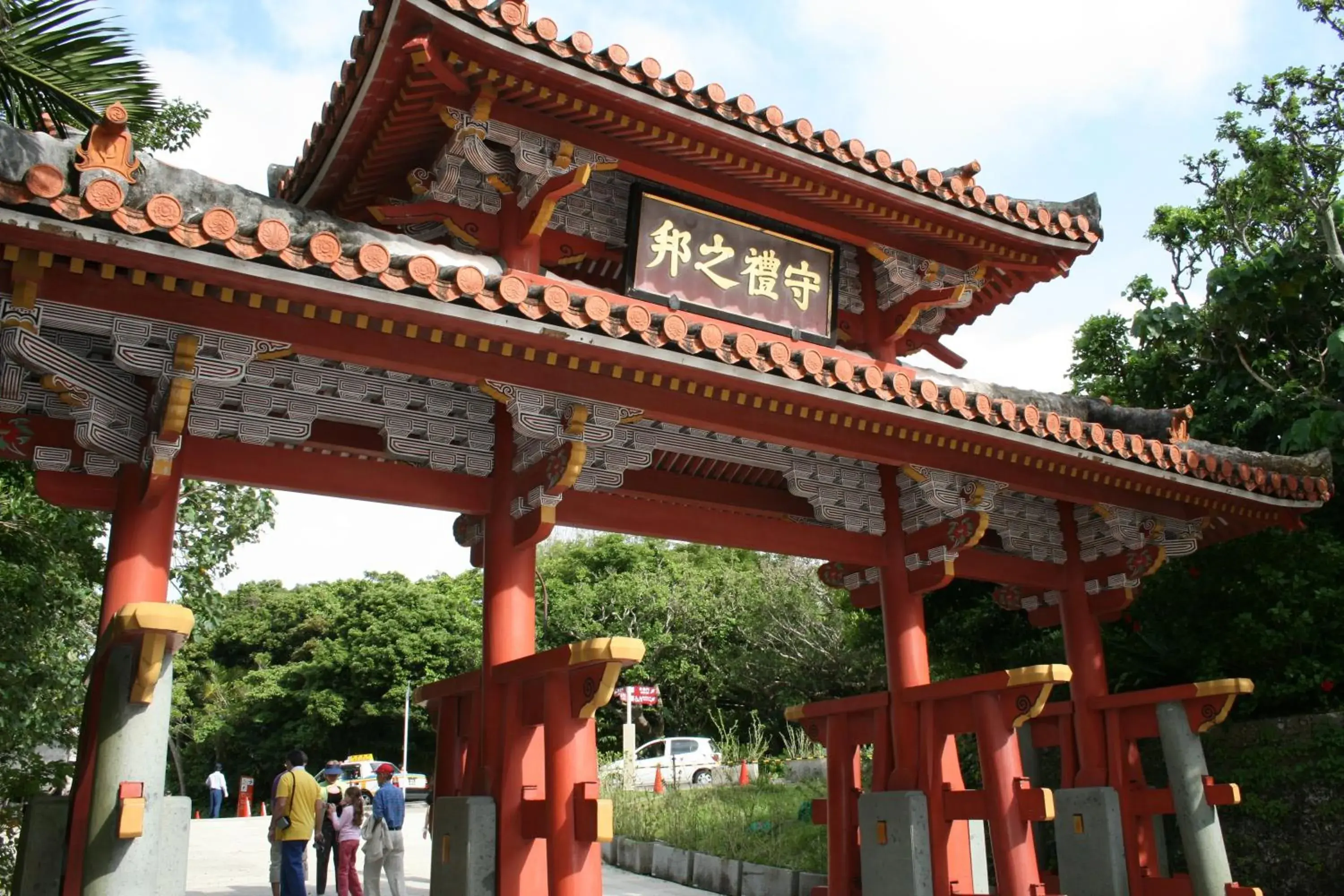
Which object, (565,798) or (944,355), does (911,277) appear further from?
(565,798)

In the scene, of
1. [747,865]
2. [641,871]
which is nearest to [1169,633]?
[747,865]

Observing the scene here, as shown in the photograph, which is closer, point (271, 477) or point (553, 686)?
point (553, 686)

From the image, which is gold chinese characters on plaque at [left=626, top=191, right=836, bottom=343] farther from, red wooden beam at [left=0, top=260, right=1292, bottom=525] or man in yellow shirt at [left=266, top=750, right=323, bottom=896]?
man in yellow shirt at [left=266, top=750, right=323, bottom=896]

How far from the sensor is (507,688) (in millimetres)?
6984

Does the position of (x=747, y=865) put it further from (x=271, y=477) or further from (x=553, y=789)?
(x=271, y=477)

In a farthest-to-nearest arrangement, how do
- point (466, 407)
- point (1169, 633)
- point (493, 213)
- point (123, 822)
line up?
point (1169, 633) → point (493, 213) → point (466, 407) → point (123, 822)

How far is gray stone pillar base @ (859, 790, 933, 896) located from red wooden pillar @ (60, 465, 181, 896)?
5.26m

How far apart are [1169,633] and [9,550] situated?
11909 mm

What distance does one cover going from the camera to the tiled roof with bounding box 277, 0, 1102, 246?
7.56 m

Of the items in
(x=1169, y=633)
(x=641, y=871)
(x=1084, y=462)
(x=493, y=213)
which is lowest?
(x=641, y=871)

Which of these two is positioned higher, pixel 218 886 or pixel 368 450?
pixel 368 450

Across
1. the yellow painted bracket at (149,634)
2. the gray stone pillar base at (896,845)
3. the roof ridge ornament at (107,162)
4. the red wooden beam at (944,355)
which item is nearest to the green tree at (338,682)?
the red wooden beam at (944,355)

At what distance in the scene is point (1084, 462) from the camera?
8.84 meters

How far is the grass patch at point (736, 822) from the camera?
13078 millimetres
